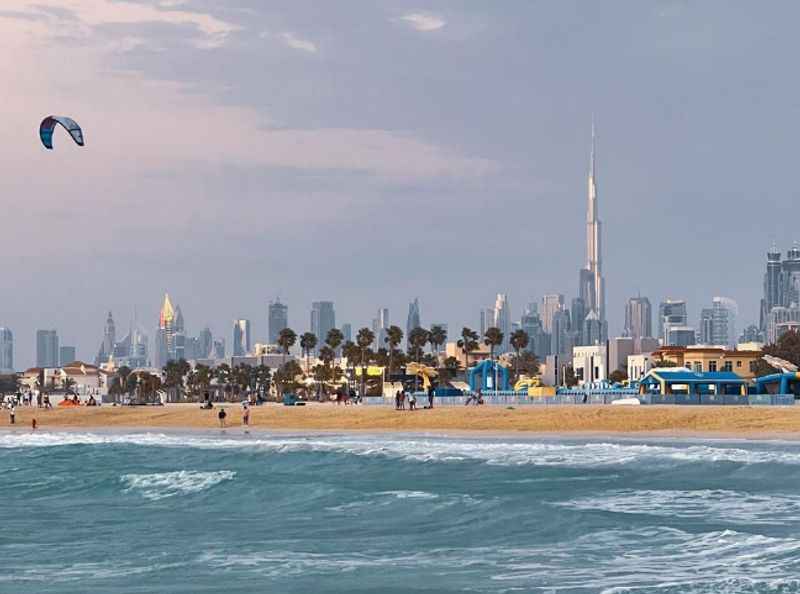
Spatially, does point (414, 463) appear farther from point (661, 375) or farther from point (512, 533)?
point (661, 375)

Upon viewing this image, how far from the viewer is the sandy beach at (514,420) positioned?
63094 mm

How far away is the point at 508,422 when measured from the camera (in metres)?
70.4

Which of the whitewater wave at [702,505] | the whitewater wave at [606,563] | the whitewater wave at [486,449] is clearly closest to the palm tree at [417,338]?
the whitewater wave at [486,449]

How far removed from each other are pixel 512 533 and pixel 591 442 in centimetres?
2868

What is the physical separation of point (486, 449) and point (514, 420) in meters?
16.3

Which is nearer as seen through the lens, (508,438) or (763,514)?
(763,514)

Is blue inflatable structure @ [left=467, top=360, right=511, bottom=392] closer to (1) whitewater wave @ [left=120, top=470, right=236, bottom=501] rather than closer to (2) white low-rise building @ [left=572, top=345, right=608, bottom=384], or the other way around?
(1) whitewater wave @ [left=120, top=470, right=236, bottom=501]

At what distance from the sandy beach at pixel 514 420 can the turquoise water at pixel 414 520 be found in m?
7.77

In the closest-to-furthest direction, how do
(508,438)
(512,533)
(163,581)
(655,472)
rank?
(163,581)
(512,533)
(655,472)
(508,438)

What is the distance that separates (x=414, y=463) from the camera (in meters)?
48.5

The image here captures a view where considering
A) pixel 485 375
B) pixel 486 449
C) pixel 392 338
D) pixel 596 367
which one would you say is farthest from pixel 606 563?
pixel 596 367

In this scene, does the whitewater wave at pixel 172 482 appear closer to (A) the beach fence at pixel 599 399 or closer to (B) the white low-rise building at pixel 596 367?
(A) the beach fence at pixel 599 399

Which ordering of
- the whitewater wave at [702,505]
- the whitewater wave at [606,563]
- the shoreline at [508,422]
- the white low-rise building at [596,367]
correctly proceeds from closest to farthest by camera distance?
1. the whitewater wave at [606,563]
2. the whitewater wave at [702,505]
3. the shoreline at [508,422]
4. the white low-rise building at [596,367]

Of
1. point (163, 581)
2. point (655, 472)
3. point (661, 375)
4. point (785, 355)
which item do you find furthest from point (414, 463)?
point (785, 355)
